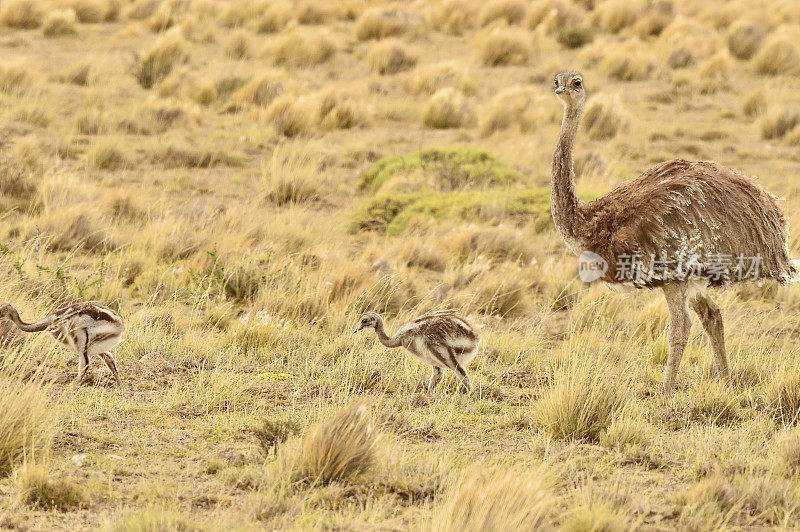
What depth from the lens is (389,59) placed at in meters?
21.1

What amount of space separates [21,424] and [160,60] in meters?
14.7

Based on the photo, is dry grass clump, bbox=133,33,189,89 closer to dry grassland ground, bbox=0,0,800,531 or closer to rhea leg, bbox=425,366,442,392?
dry grassland ground, bbox=0,0,800,531

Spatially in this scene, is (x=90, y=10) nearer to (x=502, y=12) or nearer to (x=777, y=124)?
(x=502, y=12)

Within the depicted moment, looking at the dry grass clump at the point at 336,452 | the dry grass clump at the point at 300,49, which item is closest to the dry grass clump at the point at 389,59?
the dry grass clump at the point at 300,49

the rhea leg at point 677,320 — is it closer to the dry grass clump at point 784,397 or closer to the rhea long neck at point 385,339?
the dry grass clump at point 784,397

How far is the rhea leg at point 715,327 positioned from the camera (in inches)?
288

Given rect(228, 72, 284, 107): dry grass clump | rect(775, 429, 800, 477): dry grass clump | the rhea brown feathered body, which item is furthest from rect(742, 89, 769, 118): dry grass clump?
rect(775, 429, 800, 477): dry grass clump

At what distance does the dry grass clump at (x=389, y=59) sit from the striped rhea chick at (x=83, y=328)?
1460 centimetres

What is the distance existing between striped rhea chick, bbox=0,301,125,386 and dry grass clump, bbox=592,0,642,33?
2125 cm

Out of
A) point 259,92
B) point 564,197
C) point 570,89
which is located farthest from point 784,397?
point 259,92

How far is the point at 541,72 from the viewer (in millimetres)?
21234

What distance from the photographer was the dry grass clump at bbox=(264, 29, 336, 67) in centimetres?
2123

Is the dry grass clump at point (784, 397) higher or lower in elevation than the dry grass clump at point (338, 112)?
lower

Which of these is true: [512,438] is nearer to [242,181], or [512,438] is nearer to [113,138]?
[242,181]
